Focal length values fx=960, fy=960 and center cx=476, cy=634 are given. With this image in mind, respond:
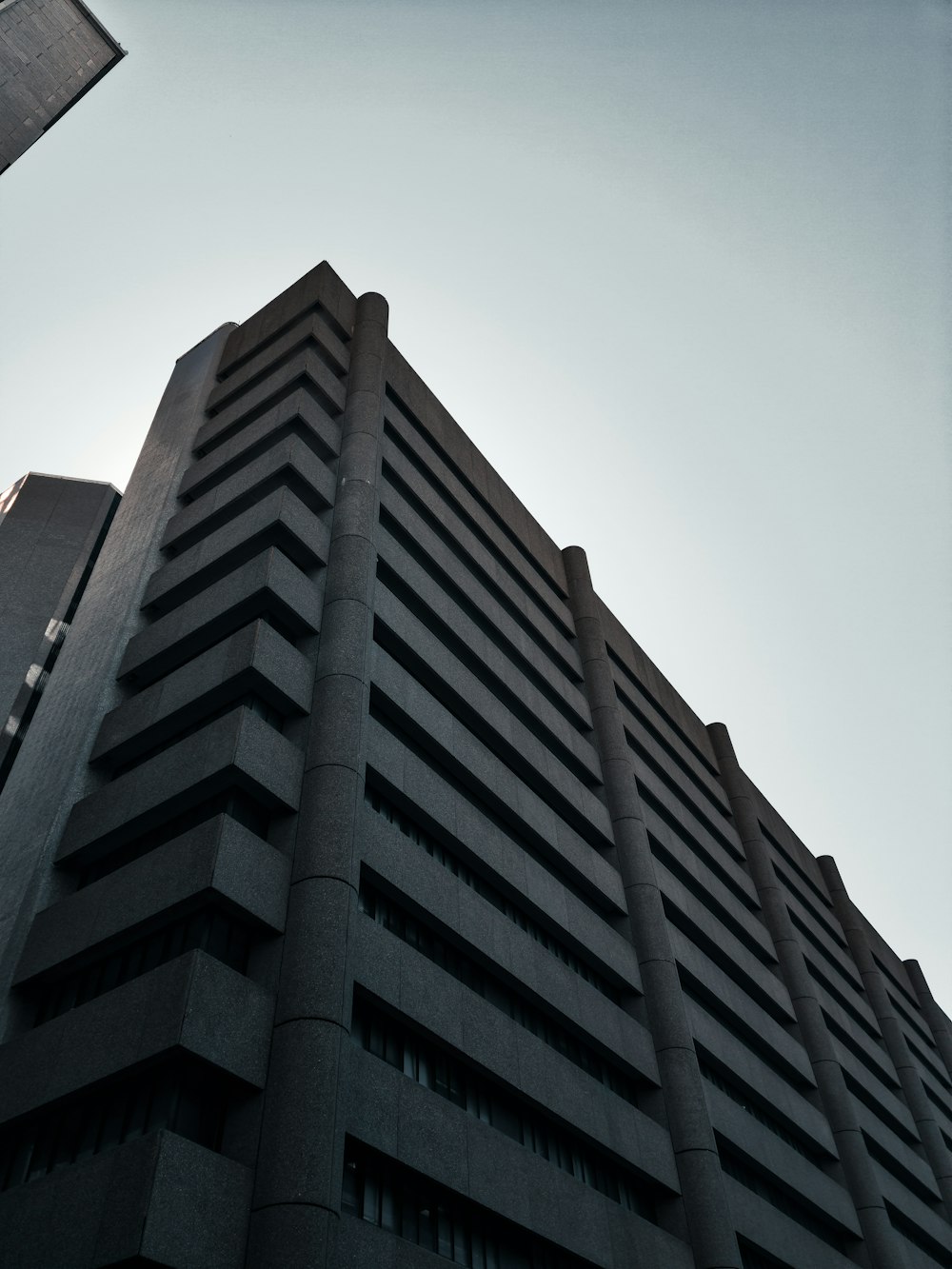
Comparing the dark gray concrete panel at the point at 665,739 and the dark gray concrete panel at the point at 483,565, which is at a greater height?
the dark gray concrete panel at the point at 665,739

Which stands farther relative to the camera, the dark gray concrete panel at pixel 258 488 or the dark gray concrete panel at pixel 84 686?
the dark gray concrete panel at pixel 258 488

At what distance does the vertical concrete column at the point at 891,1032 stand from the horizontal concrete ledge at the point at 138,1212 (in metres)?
50.4

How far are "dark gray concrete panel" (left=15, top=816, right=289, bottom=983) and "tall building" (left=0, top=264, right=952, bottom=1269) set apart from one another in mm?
92

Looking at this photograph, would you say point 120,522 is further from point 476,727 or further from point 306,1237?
point 306,1237

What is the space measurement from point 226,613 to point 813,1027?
3442 centimetres

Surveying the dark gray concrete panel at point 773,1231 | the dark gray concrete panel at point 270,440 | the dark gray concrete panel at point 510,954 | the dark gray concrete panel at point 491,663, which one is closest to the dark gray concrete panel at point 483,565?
the dark gray concrete panel at point 270,440

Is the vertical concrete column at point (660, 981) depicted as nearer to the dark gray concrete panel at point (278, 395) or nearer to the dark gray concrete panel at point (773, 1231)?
the dark gray concrete panel at point (773, 1231)

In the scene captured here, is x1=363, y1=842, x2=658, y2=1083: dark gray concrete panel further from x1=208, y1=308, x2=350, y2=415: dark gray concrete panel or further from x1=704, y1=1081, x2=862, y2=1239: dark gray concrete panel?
x1=208, y1=308, x2=350, y2=415: dark gray concrete panel

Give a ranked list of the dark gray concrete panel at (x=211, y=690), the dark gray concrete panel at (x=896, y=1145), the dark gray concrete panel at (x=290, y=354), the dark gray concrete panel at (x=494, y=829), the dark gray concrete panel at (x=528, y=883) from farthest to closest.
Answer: the dark gray concrete panel at (x=896, y=1145) → the dark gray concrete panel at (x=290, y=354) → the dark gray concrete panel at (x=494, y=829) → the dark gray concrete panel at (x=211, y=690) → the dark gray concrete panel at (x=528, y=883)

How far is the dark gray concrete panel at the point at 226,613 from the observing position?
2617 cm

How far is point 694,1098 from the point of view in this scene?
94.3 feet

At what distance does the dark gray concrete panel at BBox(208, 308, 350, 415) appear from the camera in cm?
3734

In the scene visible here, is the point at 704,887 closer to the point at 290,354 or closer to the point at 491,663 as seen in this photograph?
the point at 491,663

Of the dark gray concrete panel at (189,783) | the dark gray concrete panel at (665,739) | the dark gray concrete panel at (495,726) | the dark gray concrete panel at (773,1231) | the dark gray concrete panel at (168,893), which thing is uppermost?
the dark gray concrete panel at (665,739)
